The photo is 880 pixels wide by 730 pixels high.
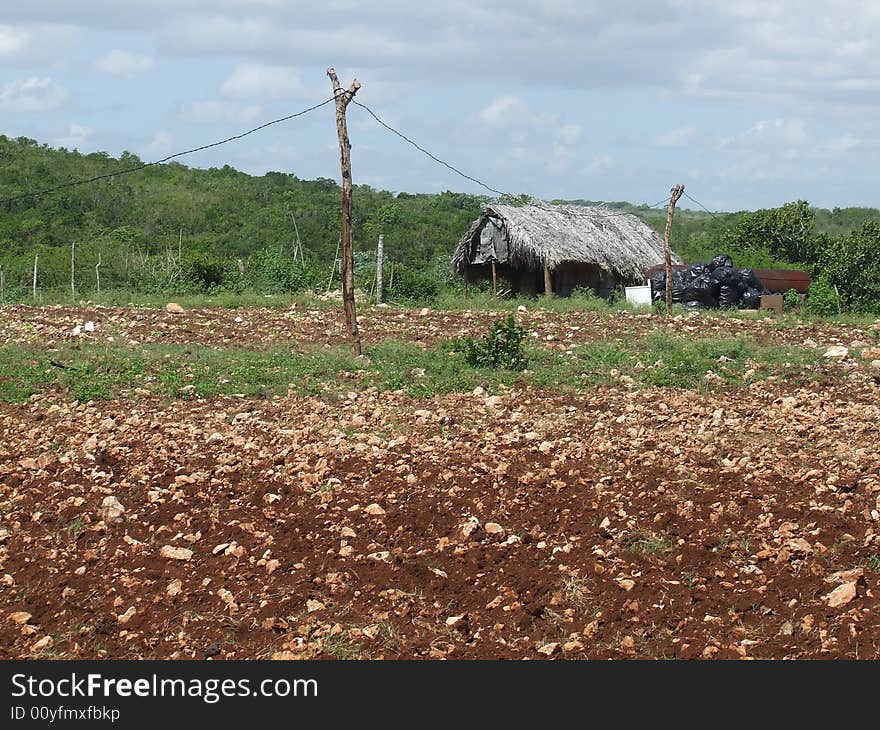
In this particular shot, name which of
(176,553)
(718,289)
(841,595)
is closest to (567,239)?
(718,289)

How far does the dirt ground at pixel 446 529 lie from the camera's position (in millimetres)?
5039

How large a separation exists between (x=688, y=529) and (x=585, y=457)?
1.62 m

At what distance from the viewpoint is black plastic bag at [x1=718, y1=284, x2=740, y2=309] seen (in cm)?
2217

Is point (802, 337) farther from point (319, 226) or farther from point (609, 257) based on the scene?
point (319, 226)

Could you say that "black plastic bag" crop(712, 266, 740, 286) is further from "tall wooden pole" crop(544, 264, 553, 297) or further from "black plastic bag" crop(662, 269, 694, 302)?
"tall wooden pole" crop(544, 264, 553, 297)

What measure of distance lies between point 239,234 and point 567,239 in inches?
653

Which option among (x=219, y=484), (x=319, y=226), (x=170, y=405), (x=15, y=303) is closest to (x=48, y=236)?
(x=319, y=226)

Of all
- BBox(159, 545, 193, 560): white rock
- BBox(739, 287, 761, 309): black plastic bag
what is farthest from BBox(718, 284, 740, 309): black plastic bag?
BBox(159, 545, 193, 560): white rock

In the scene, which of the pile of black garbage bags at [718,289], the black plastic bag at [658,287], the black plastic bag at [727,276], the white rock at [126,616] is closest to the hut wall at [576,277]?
the black plastic bag at [658,287]

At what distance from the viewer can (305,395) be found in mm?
10695

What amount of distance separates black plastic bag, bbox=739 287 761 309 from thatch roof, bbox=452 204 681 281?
328 centimetres

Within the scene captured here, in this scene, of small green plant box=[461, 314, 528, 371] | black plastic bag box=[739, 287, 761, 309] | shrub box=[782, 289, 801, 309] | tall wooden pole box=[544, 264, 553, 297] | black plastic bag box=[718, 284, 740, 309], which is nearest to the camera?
small green plant box=[461, 314, 528, 371]

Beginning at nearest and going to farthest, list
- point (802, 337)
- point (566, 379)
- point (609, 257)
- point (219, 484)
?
point (219, 484) → point (566, 379) → point (802, 337) → point (609, 257)

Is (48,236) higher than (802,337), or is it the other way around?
(48,236)
